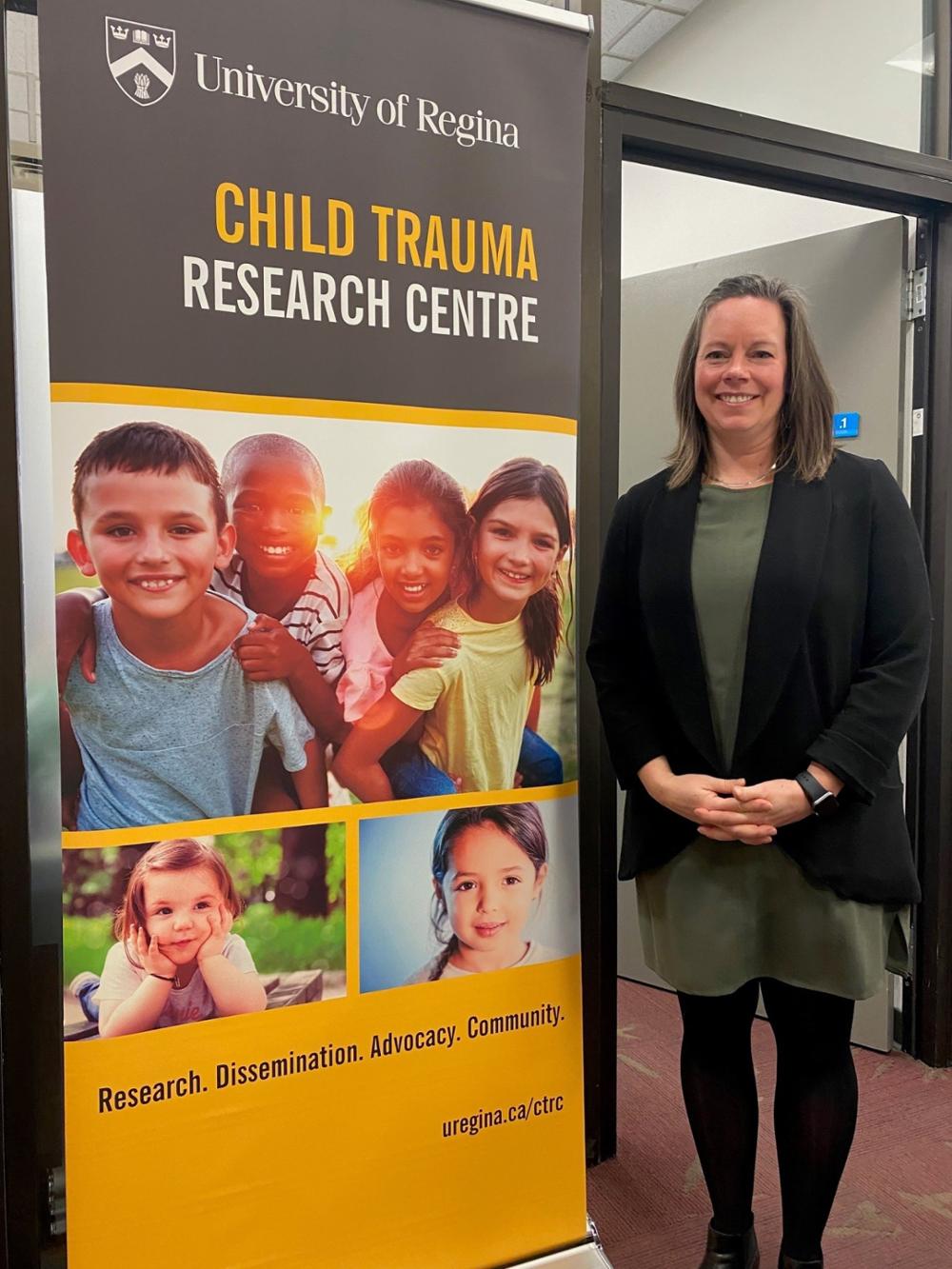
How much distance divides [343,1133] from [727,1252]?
64 centimetres

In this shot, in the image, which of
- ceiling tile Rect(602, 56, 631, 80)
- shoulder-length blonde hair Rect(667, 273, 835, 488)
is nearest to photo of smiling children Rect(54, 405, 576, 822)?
shoulder-length blonde hair Rect(667, 273, 835, 488)

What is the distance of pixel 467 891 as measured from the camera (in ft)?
5.03

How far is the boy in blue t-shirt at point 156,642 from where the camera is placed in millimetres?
1283

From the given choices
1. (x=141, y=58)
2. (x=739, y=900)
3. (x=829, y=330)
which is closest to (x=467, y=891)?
(x=739, y=900)

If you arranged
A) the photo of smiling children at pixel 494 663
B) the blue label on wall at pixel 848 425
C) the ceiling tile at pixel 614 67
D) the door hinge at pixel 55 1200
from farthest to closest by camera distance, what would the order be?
the blue label on wall at pixel 848 425
the ceiling tile at pixel 614 67
the door hinge at pixel 55 1200
the photo of smiling children at pixel 494 663

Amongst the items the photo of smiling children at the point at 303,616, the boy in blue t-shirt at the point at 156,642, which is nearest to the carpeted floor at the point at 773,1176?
the photo of smiling children at the point at 303,616

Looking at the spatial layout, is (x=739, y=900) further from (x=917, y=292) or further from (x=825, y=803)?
(x=917, y=292)

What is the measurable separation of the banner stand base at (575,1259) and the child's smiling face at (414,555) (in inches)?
41.9

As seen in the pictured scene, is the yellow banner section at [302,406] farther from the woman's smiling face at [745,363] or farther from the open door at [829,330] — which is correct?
the open door at [829,330]

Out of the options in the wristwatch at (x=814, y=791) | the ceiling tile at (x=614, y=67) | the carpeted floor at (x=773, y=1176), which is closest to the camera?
the wristwatch at (x=814, y=791)

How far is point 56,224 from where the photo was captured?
1236mm

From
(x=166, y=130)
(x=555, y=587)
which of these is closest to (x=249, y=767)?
(x=555, y=587)

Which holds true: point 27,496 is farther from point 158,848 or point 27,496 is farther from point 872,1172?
point 872,1172

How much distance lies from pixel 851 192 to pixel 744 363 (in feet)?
3.35
